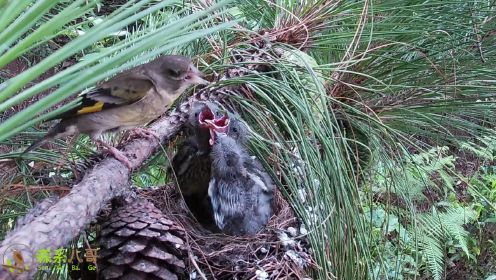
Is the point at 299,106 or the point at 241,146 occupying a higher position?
the point at 299,106

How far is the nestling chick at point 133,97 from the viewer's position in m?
1.01

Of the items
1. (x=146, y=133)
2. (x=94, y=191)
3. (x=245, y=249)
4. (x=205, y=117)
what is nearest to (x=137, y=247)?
(x=94, y=191)

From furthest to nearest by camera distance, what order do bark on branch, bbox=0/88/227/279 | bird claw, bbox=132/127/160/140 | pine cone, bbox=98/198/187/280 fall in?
bird claw, bbox=132/127/160/140
pine cone, bbox=98/198/187/280
bark on branch, bbox=0/88/227/279

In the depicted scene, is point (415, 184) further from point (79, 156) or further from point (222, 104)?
point (79, 156)

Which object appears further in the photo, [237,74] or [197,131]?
[197,131]

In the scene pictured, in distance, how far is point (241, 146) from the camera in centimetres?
134

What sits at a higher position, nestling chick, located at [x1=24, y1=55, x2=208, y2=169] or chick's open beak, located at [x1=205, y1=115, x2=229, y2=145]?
nestling chick, located at [x1=24, y1=55, x2=208, y2=169]

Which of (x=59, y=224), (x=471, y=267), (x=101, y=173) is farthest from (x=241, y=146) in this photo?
(x=471, y=267)

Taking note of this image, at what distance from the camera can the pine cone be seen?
78 centimetres

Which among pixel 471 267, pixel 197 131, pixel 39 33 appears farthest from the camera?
pixel 471 267

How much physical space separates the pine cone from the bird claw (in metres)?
0.15

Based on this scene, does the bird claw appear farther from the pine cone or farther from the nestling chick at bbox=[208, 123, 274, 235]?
the nestling chick at bbox=[208, 123, 274, 235]

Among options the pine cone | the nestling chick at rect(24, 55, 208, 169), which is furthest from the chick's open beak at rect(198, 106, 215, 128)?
the pine cone

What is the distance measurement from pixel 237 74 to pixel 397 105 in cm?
31
